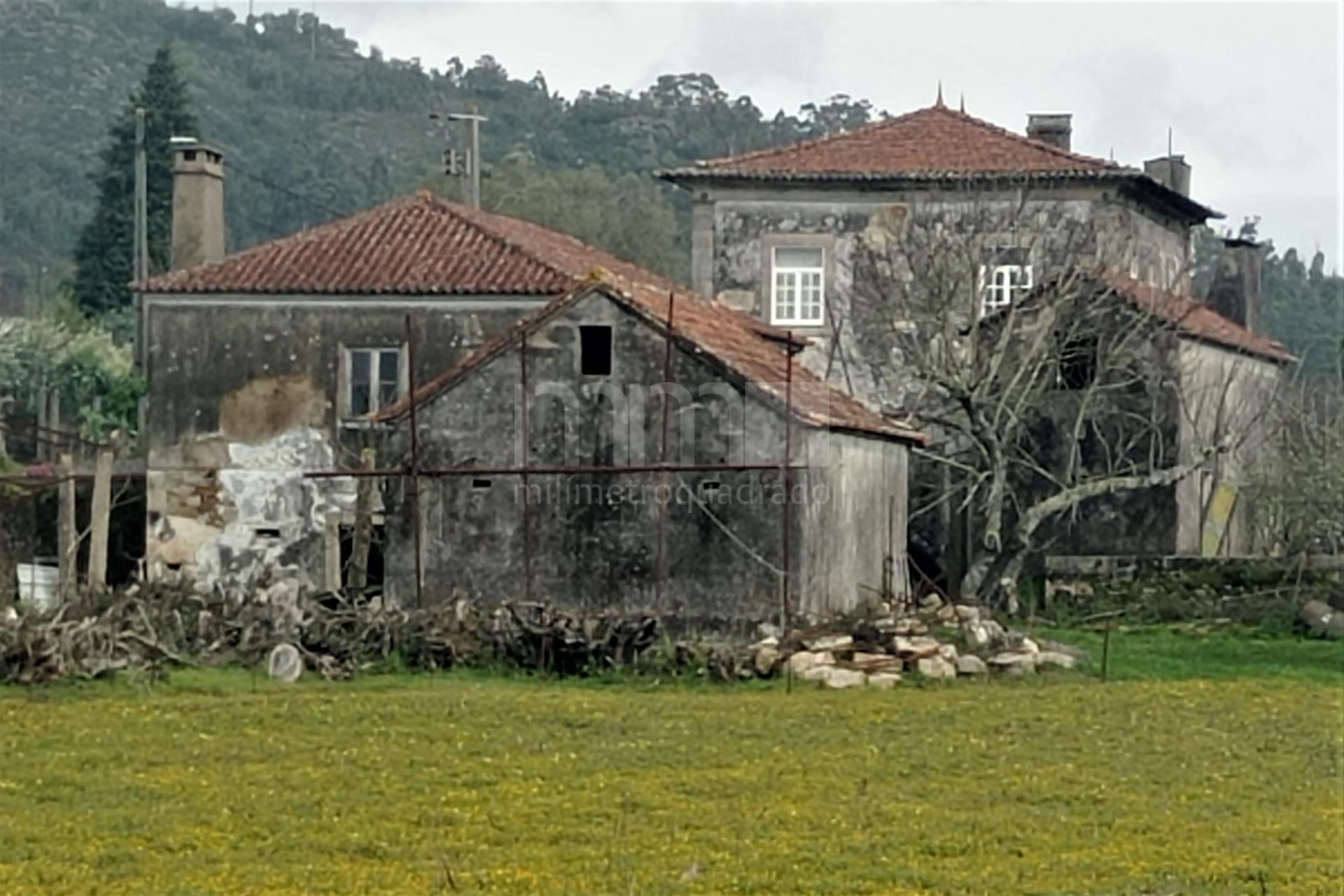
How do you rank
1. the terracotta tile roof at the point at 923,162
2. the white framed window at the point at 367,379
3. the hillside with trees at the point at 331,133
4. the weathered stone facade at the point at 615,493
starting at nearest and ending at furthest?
the weathered stone facade at the point at 615,493 → the white framed window at the point at 367,379 → the terracotta tile roof at the point at 923,162 → the hillside with trees at the point at 331,133

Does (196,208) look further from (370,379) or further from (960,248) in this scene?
(960,248)

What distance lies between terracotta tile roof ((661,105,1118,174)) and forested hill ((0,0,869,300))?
3410 cm

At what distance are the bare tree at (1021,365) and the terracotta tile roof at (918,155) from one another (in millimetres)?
880

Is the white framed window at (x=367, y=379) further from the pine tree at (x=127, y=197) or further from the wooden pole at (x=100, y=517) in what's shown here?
the pine tree at (x=127, y=197)

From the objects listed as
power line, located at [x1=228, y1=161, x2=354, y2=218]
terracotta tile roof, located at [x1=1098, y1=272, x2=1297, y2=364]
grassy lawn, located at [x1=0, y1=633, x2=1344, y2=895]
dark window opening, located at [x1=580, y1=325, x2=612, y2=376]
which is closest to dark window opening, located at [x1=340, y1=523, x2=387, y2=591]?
dark window opening, located at [x1=580, y1=325, x2=612, y2=376]

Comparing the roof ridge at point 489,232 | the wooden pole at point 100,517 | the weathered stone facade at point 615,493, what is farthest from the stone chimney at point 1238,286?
the wooden pole at point 100,517

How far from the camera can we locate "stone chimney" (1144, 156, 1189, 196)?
5016 cm

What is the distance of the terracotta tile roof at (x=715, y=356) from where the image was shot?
30.3m

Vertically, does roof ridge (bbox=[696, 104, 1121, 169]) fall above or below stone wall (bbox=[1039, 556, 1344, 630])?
above

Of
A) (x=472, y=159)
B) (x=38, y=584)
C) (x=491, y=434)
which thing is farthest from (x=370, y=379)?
(x=472, y=159)

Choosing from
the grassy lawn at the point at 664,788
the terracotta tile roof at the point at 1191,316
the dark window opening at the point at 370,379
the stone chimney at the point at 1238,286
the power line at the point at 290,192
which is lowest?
the grassy lawn at the point at 664,788

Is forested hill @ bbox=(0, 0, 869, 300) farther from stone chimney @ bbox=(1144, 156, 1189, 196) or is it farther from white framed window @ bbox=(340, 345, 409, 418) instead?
white framed window @ bbox=(340, 345, 409, 418)

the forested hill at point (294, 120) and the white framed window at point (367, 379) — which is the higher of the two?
the forested hill at point (294, 120)

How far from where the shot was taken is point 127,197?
234ft
